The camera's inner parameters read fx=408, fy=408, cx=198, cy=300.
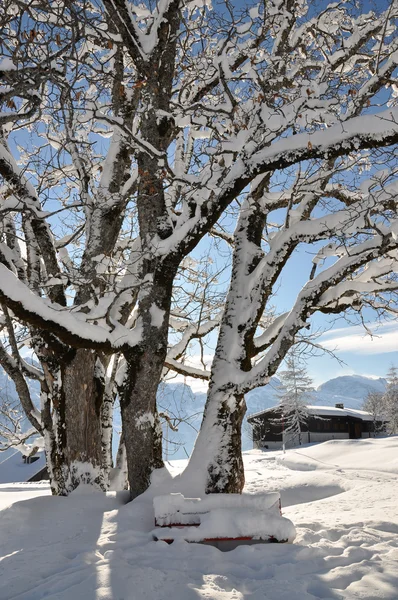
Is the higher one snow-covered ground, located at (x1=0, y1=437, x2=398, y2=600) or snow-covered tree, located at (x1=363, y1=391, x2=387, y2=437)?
snow-covered tree, located at (x1=363, y1=391, x2=387, y2=437)

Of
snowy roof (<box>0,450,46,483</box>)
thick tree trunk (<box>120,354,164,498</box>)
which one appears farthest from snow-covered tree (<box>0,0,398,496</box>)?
snowy roof (<box>0,450,46,483</box>)

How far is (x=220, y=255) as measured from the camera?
8453 millimetres

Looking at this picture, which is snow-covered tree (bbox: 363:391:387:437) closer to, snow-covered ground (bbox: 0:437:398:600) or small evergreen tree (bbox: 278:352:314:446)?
small evergreen tree (bbox: 278:352:314:446)

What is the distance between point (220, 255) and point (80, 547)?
5953 millimetres

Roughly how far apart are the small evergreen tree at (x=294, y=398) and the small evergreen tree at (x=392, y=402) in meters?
9.85

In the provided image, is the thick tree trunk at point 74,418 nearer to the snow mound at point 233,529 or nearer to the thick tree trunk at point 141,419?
the thick tree trunk at point 141,419

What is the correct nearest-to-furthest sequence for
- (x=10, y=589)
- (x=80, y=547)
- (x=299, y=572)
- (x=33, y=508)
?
(x=10, y=589), (x=299, y=572), (x=80, y=547), (x=33, y=508)

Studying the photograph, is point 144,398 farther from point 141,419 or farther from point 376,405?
point 376,405

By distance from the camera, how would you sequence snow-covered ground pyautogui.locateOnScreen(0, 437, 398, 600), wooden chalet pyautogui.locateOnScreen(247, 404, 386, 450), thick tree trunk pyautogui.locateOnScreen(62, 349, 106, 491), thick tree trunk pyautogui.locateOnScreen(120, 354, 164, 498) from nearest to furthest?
Result: snow-covered ground pyautogui.locateOnScreen(0, 437, 398, 600), thick tree trunk pyautogui.locateOnScreen(120, 354, 164, 498), thick tree trunk pyautogui.locateOnScreen(62, 349, 106, 491), wooden chalet pyautogui.locateOnScreen(247, 404, 386, 450)

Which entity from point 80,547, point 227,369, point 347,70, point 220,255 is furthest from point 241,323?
point 347,70

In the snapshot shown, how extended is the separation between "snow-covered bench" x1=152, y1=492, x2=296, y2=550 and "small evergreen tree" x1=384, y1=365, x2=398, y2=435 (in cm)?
4798

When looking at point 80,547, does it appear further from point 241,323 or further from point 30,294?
point 241,323

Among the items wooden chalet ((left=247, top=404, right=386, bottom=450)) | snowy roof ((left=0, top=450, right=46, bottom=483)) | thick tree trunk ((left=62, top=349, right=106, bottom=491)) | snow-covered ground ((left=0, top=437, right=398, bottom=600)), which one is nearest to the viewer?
snow-covered ground ((left=0, top=437, right=398, bottom=600))

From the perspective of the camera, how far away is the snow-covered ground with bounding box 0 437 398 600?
2621 mm
